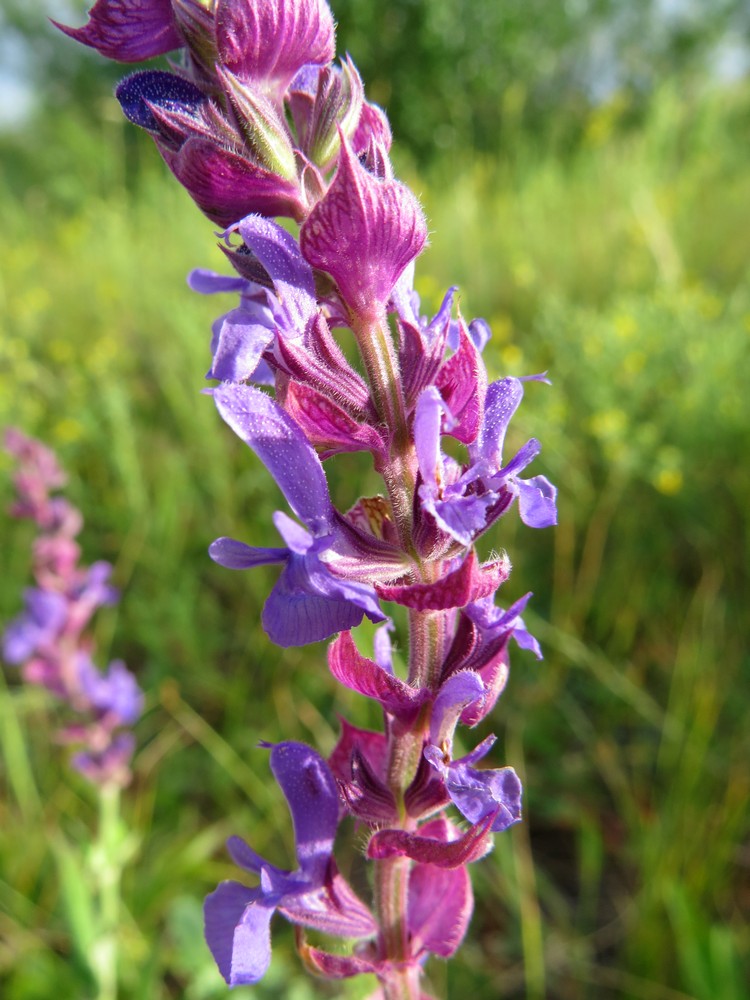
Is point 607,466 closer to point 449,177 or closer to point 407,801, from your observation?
point 407,801

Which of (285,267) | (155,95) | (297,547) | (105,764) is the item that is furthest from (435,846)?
(105,764)

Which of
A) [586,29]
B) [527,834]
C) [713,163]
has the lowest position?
[527,834]

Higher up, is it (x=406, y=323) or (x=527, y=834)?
(x=406, y=323)

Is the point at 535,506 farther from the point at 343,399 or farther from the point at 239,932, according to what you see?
the point at 239,932

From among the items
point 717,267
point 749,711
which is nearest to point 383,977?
point 749,711

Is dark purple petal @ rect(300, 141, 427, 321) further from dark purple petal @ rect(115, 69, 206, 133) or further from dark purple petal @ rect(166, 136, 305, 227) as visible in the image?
dark purple petal @ rect(115, 69, 206, 133)

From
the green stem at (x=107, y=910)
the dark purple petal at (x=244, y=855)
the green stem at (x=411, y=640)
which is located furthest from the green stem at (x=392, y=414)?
the green stem at (x=107, y=910)

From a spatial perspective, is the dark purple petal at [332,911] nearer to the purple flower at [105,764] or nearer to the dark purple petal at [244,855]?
the dark purple petal at [244,855]

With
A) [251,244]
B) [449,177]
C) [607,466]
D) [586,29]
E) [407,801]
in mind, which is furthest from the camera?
[586,29]

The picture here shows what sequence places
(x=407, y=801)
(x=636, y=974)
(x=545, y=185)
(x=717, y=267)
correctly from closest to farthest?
1. (x=407, y=801)
2. (x=636, y=974)
3. (x=717, y=267)
4. (x=545, y=185)
